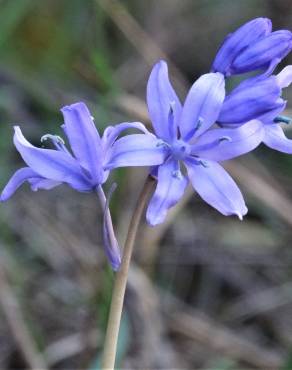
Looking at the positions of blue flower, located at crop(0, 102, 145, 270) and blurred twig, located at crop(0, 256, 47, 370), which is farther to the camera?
blurred twig, located at crop(0, 256, 47, 370)

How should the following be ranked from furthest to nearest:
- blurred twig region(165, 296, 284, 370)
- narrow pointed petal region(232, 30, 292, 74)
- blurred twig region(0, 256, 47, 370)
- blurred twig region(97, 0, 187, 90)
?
blurred twig region(97, 0, 187, 90) → blurred twig region(165, 296, 284, 370) → blurred twig region(0, 256, 47, 370) → narrow pointed petal region(232, 30, 292, 74)

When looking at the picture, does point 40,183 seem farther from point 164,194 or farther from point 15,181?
point 164,194

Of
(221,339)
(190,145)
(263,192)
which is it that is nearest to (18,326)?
(221,339)

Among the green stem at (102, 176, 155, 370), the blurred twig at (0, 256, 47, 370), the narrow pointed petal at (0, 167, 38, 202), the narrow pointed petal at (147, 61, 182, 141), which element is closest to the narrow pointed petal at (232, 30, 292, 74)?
the narrow pointed petal at (147, 61, 182, 141)

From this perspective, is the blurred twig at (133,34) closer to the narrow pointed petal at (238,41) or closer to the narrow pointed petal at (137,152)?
the narrow pointed petal at (238,41)

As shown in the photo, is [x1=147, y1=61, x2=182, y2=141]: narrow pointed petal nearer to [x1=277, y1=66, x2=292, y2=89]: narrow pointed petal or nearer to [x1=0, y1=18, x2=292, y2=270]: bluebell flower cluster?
[x1=0, y1=18, x2=292, y2=270]: bluebell flower cluster

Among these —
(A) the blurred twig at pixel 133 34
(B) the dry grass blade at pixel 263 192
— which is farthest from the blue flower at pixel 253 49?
(A) the blurred twig at pixel 133 34
